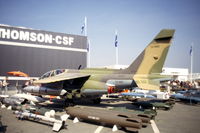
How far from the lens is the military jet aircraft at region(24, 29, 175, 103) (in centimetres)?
1260

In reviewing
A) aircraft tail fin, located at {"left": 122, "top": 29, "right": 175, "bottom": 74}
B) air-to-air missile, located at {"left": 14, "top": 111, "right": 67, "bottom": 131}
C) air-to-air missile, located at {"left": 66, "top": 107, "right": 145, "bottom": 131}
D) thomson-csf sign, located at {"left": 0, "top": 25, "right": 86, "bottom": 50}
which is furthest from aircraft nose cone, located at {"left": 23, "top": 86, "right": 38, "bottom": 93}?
thomson-csf sign, located at {"left": 0, "top": 25, "right": 86, "bottom": 50}

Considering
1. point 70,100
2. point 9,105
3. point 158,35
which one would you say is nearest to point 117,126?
point 70,100

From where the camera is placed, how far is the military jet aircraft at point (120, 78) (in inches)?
496

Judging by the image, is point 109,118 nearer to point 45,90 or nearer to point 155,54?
point 155,54

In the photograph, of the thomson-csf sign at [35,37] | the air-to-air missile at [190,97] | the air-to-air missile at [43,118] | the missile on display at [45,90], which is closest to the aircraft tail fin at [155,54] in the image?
the missile on display at [45,90]

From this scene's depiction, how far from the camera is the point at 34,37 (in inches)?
1476

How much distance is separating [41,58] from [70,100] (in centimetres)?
2780

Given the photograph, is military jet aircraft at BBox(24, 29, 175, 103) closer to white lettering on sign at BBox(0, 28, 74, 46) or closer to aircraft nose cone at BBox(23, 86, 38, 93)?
aircraft nose cone at BBox(23, 86, 38, 93)

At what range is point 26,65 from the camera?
119 ft

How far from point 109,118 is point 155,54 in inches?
281

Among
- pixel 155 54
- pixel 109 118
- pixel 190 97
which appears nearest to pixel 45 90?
pixel 109 118

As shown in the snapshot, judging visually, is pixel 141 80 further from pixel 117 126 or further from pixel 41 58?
pixel 41 58

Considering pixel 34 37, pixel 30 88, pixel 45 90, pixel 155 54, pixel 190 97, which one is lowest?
pixel 190 97

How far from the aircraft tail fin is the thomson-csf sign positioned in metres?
30.9
